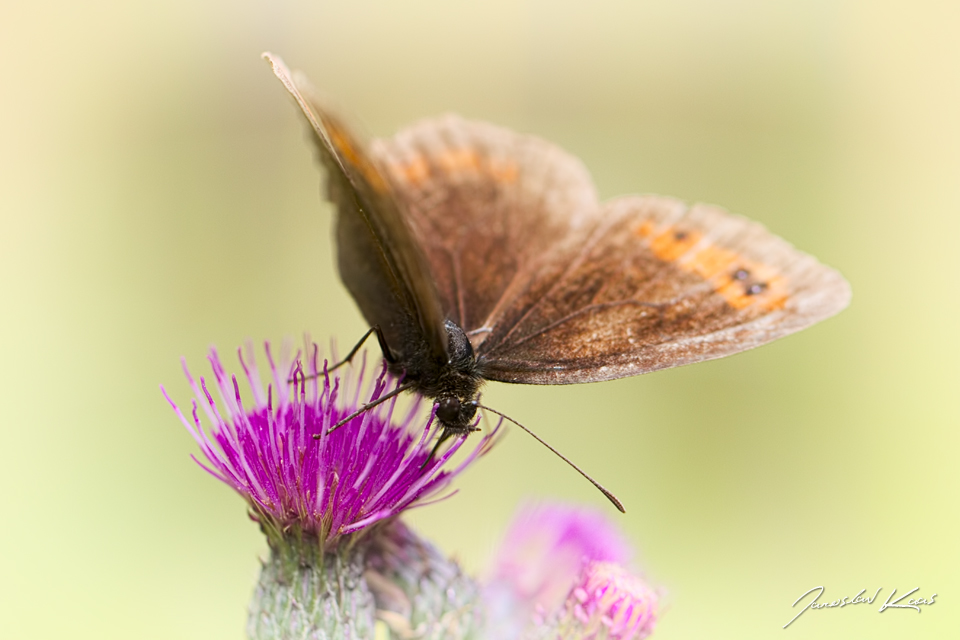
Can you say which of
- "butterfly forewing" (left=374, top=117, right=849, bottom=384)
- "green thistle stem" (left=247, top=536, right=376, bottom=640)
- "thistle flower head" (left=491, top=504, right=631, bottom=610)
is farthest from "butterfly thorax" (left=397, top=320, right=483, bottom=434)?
"thistle flower head" (left=491, top=504, right=631, bottom=610)

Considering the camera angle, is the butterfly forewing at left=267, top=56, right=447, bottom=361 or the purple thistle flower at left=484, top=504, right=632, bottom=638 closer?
the butterfly forewing at left=267, top=56, right=447, bottom=361

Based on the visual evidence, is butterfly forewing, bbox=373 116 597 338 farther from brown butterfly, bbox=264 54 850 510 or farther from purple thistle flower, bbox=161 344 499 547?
purple thistle flower, bbox=161 344 499 547

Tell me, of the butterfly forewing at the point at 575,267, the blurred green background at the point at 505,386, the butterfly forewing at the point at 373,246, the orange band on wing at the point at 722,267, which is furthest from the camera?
the blurred green background at the point at 505,386

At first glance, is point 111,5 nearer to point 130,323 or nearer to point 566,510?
point 130,323

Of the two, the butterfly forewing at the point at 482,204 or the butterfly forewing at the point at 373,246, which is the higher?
the butterfly forewing at the point at 482,204

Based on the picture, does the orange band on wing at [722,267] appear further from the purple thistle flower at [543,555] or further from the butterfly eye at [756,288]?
the purple thistle flower at [543,555]

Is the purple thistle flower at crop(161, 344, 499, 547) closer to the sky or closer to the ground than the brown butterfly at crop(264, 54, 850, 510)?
closer to the ground

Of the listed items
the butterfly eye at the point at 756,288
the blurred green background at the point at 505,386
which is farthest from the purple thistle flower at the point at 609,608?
the blurred green background at the point at 505,386
